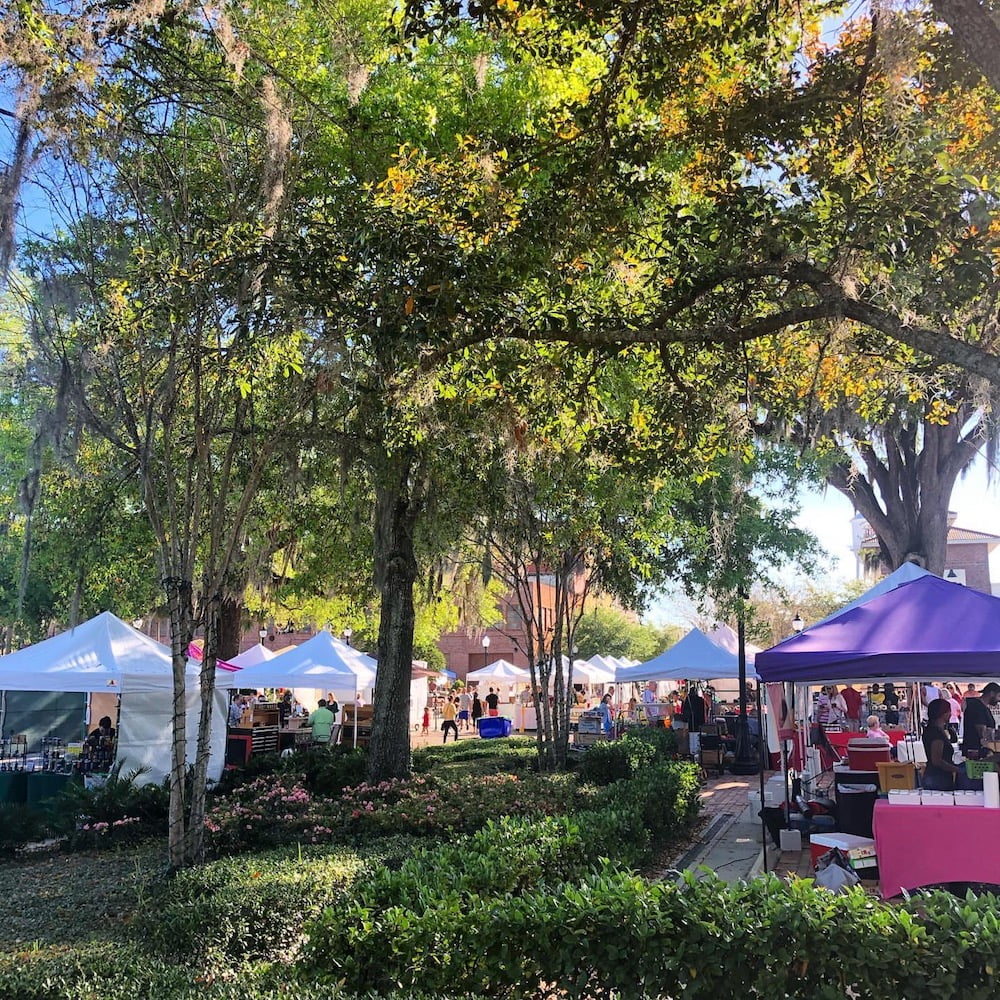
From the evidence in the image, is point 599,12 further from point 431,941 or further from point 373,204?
point 431,941

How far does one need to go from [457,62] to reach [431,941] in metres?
9.27

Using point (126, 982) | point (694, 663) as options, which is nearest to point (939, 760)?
point (126, 982)

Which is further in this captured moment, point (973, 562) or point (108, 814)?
point (973, 562)

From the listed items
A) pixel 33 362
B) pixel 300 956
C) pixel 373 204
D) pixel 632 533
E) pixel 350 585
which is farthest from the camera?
pixel 350 585

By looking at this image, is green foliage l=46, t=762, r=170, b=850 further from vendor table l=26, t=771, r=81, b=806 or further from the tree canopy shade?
the tree canopy shade

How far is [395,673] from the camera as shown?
1218cm

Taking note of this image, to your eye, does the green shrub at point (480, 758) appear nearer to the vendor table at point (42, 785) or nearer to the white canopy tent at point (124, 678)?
the white canopy tent at point (124, 678)

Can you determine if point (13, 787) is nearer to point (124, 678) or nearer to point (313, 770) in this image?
point (124, 678)

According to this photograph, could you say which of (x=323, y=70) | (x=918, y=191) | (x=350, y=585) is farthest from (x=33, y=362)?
(x=350, y=585)

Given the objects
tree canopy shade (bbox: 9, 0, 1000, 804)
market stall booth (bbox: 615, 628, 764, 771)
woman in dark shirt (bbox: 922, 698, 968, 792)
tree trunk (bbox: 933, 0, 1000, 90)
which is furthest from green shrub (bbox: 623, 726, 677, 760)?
tree trunk (bbox: 933, 0, 1000, 90)

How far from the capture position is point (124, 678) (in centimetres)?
1313

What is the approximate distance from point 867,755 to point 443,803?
5.14 meters

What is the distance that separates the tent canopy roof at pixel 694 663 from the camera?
63.6 feet

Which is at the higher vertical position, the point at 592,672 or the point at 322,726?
the point at 592,672
